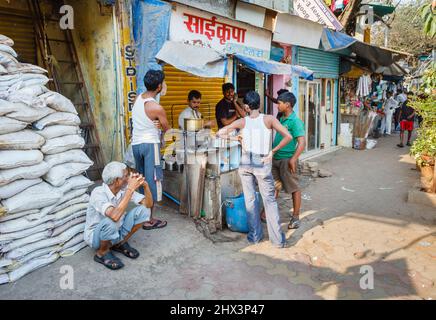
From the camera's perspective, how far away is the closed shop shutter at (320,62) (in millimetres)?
10539

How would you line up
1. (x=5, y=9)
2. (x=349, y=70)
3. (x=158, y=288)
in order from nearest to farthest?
(x=158, y=288), (x=5, y=9), (x=349, y=70)

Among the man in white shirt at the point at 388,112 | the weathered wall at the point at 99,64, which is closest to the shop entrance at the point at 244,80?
the weathered wall at the point at 99,64

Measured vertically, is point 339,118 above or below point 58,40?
below

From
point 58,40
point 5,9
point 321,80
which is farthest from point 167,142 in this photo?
point 321,80

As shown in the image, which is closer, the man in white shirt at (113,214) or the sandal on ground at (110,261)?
the man in white shirt at (113,214)

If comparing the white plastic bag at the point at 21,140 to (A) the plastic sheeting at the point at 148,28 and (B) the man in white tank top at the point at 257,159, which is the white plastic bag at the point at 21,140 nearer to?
(B) the man in white tank top at the point at 257,159

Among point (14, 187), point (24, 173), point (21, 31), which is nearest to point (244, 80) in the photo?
point (21, 31)

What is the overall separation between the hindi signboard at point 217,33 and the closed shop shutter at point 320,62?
243 centimetres

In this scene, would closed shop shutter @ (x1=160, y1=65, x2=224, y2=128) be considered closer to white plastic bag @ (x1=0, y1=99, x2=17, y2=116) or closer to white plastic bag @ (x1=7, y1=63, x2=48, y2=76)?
white plastic bag @ (x1=7, y1=63, x2=48, y2=76)

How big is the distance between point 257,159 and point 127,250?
5.88 feet
